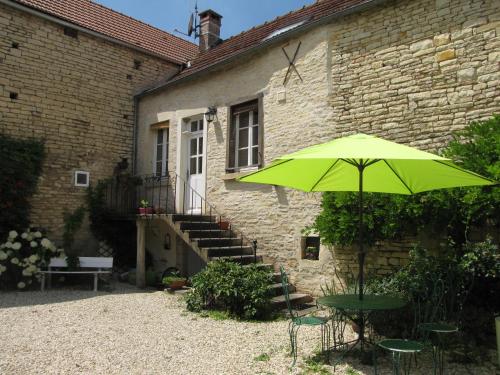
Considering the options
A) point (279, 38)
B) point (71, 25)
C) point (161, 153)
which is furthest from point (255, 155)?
point (71, 25)

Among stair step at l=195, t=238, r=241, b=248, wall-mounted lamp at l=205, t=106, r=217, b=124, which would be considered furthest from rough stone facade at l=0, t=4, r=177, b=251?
stair step at l=195, t=238, r=241, b=248

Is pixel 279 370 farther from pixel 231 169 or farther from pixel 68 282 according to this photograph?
pixel 68 282

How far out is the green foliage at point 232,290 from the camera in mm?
5809

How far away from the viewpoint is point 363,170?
13.7 ft

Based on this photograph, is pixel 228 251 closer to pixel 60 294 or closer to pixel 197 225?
pixel 197 225

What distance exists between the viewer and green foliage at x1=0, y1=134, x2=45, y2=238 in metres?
8.17

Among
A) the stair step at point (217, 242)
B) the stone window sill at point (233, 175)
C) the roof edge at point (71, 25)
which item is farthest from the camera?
the roof edge at point (71, 25)

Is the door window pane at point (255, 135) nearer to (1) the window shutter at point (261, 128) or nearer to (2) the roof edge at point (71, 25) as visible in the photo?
(1) the window shutter at point (261, 128)

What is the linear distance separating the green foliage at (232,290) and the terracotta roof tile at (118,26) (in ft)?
22.3

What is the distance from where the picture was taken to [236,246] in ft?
25.7


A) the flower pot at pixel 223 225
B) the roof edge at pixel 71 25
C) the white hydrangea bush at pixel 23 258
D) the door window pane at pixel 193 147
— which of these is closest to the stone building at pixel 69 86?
the roof edge at pixel 71 25

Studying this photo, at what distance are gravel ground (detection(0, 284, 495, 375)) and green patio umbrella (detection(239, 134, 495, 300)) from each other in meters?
1.16

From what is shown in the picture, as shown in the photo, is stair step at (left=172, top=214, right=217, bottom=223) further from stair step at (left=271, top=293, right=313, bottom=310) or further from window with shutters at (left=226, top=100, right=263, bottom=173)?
stair step at (left=271, top=293, right=313, bottom=310)

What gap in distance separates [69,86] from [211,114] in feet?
11.3
